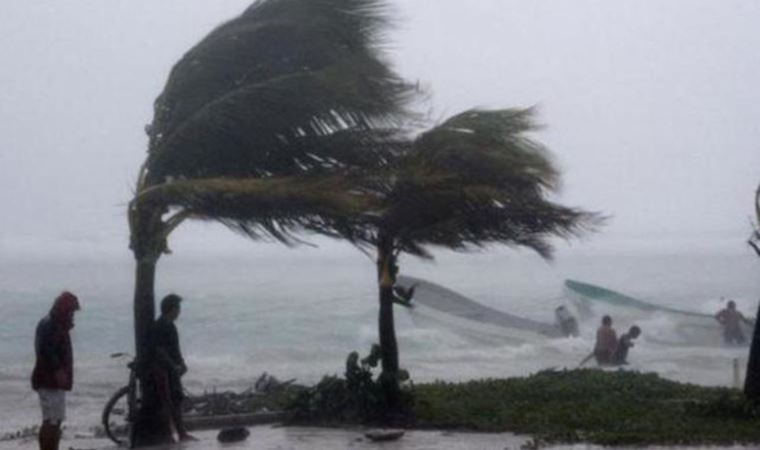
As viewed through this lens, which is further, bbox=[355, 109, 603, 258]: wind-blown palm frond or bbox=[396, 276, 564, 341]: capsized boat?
bbox=[396, 276, 564, 341]: capsized boat

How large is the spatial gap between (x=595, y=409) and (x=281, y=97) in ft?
16.0

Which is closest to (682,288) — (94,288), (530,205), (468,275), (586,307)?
(468,275)

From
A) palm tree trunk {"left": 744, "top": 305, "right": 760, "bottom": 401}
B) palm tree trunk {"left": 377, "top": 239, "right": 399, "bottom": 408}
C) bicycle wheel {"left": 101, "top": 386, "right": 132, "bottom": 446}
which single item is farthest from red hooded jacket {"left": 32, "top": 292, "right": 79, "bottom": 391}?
palm tree trunk {"left": 744, "top": 305, "right": 760, "bottom": 401}

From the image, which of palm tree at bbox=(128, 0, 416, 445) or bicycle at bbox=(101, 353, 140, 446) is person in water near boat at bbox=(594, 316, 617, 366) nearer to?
bicycle at bbox=(101, 353, 140, 446)

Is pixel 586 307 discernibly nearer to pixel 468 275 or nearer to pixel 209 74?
pixel 209 74

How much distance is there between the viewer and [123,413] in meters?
20.0

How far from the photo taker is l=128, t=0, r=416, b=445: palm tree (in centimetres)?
1577

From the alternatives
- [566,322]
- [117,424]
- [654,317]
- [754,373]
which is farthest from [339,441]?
[566,322]

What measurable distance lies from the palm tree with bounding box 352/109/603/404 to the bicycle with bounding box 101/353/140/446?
2.83 m

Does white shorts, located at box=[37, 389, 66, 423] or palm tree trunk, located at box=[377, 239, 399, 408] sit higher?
palm tree trunk, located at box=[377, 239, 399, 408]

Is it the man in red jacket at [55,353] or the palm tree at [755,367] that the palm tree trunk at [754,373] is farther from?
the man in red jacket at [55,353]

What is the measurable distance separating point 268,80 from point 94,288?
216 feet

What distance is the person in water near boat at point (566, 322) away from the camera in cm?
4481

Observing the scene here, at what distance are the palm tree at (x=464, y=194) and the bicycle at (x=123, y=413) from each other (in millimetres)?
2835
